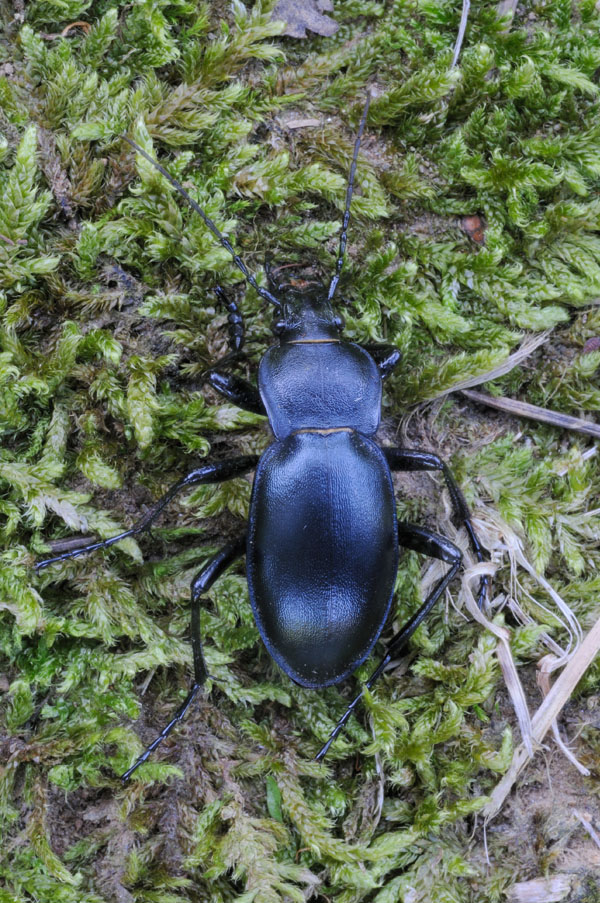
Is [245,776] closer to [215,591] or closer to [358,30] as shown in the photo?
[215,591]

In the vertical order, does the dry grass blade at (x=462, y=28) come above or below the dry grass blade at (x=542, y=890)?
above

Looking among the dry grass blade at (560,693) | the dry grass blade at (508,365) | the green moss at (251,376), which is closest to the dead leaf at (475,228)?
the green moss at (251,376)

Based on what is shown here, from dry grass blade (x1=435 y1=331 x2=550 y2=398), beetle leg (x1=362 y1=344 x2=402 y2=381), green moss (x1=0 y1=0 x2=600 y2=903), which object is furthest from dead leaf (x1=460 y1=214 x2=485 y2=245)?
beetle leg (x1=362 y1=344 x2=402 y2=381)

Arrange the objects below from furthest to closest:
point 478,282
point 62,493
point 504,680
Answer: point 478,282 → point 504,680 → point 62,493

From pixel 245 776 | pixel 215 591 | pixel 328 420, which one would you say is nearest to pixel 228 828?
pixel 245 776

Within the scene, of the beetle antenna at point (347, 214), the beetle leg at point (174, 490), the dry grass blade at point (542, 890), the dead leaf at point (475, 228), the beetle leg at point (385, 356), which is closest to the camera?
the dry grass blade at point (542, 890)

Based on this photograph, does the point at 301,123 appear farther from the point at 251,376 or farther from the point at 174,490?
the point at 174,490

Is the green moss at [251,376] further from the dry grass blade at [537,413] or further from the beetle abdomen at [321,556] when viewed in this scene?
the beetle abdomen at [321,556]
